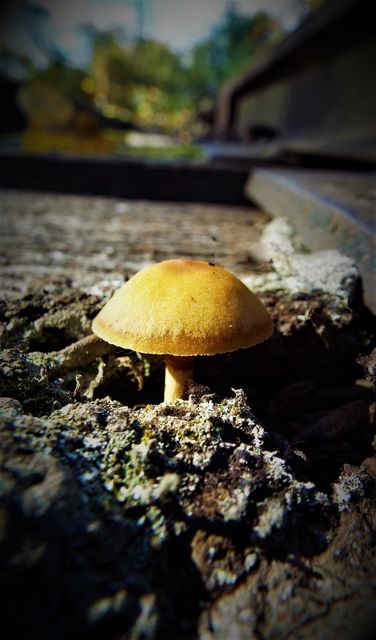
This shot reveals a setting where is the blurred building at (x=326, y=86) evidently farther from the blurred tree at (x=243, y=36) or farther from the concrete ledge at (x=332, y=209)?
the blurred tree at (x=243, y=36)

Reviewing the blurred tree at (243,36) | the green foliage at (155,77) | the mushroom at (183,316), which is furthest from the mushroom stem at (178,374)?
the green foliage at (155,77)

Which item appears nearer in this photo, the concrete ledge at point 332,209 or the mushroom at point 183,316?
the mushroom at point 183,316

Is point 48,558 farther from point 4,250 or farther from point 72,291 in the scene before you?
point 4,250

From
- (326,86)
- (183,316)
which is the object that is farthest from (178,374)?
(326,86)

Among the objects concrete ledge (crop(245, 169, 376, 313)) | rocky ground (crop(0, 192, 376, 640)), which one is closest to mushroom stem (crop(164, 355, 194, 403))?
rocky ground (crop(0, 192, 376, 640))

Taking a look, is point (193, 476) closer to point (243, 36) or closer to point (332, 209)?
→ point (332, 209)

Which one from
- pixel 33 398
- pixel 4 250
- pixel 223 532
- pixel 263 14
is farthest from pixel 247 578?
pixel 263 14
